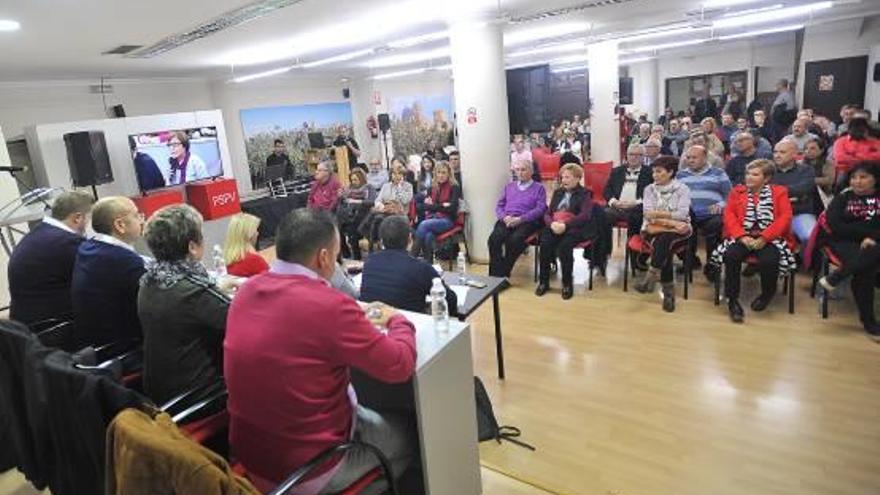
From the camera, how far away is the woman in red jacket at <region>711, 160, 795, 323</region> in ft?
13.0

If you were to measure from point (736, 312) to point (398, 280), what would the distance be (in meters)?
2.79

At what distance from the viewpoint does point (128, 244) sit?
257cm

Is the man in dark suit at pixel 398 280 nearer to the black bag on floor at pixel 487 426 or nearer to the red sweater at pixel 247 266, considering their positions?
the black bag on floor at pixel 487 426

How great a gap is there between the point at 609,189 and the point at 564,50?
6.38 metres

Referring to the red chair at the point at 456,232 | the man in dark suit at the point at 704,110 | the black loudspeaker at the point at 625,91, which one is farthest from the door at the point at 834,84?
the red chair at the point at 456,232

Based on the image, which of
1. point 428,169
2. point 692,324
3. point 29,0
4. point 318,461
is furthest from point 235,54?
point 318,461

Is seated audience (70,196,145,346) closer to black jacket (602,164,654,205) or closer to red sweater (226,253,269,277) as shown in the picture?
red sweater (226,253,269,277)

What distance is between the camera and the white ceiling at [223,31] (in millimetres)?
4148

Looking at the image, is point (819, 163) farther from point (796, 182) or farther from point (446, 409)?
point (446, 409)

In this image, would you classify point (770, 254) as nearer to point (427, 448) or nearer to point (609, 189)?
point (609, 189)

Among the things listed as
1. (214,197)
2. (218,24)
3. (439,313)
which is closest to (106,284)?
(439,313)

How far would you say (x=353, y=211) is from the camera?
257 inches

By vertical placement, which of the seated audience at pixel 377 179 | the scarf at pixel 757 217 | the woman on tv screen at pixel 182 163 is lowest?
the scarf at pixel 757 217

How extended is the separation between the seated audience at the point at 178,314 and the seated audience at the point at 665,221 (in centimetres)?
353
